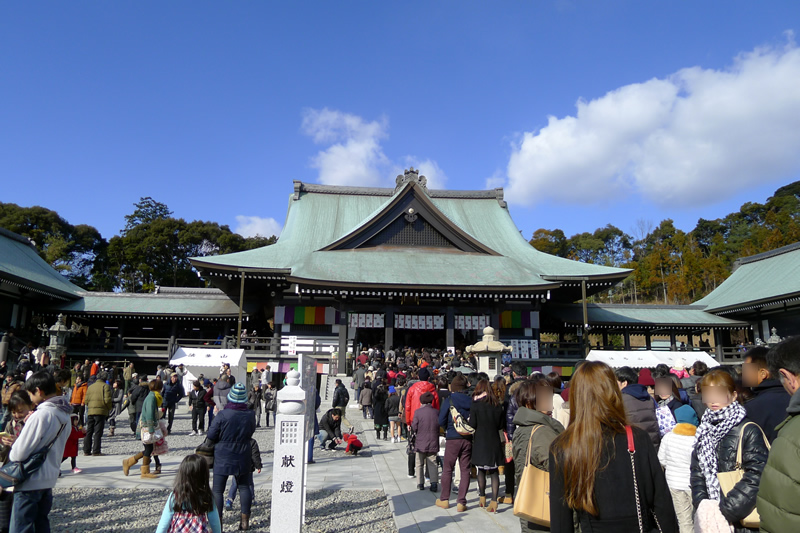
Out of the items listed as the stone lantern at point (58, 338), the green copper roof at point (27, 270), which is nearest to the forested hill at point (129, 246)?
the green copper roof at point (27, 270)

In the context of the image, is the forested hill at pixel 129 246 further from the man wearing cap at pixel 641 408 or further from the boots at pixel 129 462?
the man wearing cap at pixel 641 408

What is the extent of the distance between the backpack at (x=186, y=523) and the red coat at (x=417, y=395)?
4.10m

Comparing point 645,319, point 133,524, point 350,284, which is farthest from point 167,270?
point 133,524

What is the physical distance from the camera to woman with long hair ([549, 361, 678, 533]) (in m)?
2.27

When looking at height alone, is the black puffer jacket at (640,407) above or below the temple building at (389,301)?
below

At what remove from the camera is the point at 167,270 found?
156ft

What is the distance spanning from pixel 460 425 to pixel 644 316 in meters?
22.9

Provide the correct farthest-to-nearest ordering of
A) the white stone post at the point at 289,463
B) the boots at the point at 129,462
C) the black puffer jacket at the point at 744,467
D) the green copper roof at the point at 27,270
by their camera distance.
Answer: the green copper roof at the point at 27,270
the boots at the point at 129,462
the white stone post at the point at 289,463
the black puffer jacket at the point at 744,467

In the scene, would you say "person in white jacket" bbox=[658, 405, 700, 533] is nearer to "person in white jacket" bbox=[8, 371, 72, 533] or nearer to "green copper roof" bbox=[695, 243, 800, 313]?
"person in white jacket" bbox=[8, 371, 72, 533]

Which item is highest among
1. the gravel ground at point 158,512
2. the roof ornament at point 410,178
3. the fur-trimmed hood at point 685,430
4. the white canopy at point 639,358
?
the roof ornament at point 410,178

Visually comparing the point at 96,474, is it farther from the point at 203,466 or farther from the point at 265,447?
the point at 203,466

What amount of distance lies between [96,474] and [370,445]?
5201 millimetres

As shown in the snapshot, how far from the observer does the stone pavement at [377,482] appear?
19.0ft

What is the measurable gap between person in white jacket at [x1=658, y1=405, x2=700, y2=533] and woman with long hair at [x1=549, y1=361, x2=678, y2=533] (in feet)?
7.34
